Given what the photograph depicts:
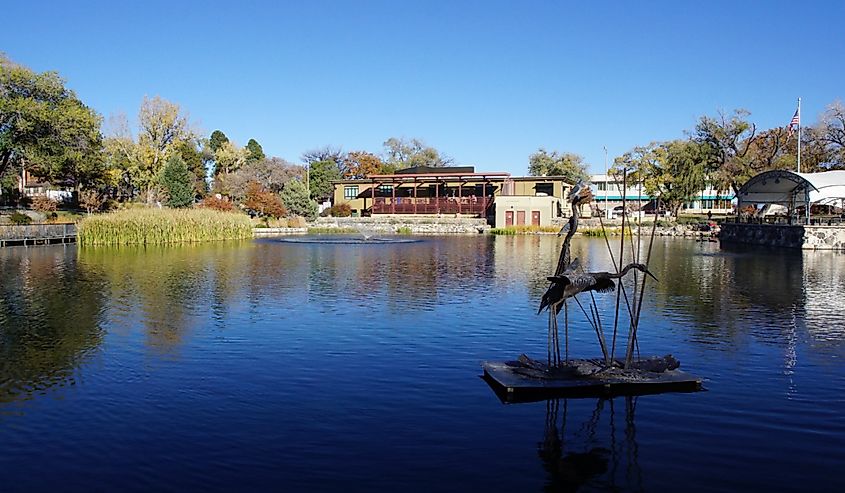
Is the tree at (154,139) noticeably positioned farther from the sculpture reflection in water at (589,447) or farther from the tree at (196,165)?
the sculpture reflection in water at (589,447)

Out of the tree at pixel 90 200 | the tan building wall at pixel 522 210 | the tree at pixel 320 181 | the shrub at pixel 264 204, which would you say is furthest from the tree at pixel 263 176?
the tan building wall at pixel 522 210

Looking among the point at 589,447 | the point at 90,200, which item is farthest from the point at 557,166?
the point at 589,447

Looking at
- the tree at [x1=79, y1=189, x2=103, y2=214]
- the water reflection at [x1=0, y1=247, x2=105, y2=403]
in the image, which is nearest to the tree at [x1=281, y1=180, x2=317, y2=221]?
the tree at [x1=79, y1=189, x2=103, y2=214]

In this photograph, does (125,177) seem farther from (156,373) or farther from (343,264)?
(156,373)

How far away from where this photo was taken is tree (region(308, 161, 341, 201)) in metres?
85.6

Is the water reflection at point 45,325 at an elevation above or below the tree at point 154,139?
below

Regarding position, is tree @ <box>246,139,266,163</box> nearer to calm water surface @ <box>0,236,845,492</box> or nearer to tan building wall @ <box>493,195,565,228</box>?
tan building wall @ <box>493,195,565,228</box>

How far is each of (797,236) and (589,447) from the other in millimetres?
37335

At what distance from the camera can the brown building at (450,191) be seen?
67.9 metres

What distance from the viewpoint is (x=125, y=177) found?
235 ft

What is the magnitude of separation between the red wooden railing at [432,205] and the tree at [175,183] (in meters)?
18.3

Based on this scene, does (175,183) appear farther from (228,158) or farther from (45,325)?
(45,325)

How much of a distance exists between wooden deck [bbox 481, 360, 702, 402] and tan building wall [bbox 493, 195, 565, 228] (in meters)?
52.5

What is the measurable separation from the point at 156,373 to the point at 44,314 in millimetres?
6841
